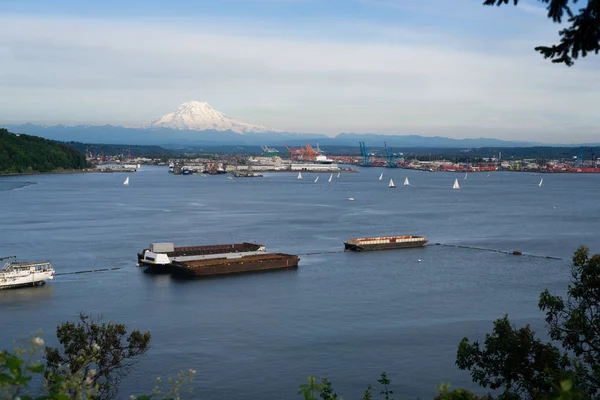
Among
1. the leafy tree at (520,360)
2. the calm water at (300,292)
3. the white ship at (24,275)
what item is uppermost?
the leafy tree at (520,360)

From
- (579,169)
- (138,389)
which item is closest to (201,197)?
(138,389)

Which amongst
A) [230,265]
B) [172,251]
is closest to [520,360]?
[230,265]

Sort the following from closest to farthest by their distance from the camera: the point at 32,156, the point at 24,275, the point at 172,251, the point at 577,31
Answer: the point at 577,31
the point at 24,275
the point at 172,251
the point at 32,156

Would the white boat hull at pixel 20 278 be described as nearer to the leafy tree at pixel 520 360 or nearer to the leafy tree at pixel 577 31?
the leafy tree at pixel 520 360

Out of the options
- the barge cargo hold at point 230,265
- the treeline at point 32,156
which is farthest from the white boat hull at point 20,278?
the treeline at point 32,156

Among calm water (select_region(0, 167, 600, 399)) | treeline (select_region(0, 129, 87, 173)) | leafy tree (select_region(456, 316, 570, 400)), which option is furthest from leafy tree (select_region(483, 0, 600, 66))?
treeline (select_region(0, 129, 87, 173))

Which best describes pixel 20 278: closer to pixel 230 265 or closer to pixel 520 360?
pixel 230 265
